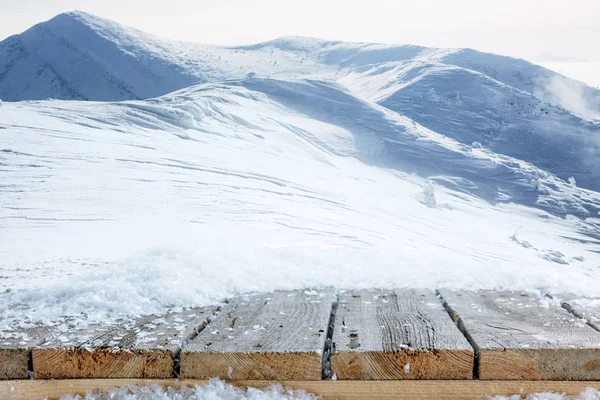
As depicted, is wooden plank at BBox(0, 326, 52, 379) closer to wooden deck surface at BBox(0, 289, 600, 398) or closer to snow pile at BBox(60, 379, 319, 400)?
wooden deck surface at BBox(0, 289, 600, 398)

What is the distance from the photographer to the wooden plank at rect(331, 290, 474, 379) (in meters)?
1.07

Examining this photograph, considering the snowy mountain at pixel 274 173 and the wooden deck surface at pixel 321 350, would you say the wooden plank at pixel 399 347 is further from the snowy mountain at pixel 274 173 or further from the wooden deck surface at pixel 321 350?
Answer: the snowy mountain at pixel 274 173

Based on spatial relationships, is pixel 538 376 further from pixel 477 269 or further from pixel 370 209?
pixel 370 209

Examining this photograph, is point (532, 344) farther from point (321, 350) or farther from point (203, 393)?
point (203, 393)

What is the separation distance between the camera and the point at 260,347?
111cm

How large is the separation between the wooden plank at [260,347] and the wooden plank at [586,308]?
61 cm

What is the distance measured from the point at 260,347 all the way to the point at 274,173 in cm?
746

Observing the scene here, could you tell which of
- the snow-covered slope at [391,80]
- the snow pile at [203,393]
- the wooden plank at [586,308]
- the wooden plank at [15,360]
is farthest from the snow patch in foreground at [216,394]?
the snow-covered slope at [391,80]

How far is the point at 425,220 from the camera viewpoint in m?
9.41

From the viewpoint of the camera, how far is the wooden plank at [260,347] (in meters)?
1.07

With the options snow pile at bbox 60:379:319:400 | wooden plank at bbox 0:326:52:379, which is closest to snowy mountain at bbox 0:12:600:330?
wooden plank at bbox 0:326:52:379

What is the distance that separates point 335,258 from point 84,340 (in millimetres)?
934

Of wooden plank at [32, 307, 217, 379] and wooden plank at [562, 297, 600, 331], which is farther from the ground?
wooden plank at [562, 297, 600, 331]

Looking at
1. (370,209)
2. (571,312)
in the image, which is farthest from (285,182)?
(571,312)
